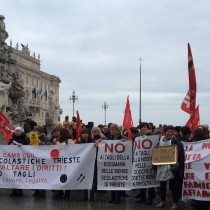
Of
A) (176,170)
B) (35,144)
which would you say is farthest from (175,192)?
(35,144)

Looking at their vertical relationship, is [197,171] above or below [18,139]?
below

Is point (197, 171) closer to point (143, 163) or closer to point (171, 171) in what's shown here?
point (171, 171)

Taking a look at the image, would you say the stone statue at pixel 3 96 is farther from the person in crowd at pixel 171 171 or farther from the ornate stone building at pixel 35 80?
the ornate stone building at pixel 35 80

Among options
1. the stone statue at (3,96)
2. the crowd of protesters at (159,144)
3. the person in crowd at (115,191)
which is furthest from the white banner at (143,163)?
the stone statue at (3,96)

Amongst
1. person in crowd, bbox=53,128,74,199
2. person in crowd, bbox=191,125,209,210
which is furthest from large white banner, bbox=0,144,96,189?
person in crowd, bbox=191,125,209,210

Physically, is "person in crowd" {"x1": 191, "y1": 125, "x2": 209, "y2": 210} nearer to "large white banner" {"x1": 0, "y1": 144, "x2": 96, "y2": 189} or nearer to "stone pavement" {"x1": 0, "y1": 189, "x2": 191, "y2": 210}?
"stone pavement" {"x1": 0, "y1": 189, "x2": 191, "y2": 210}

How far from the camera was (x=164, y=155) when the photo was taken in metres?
9.93

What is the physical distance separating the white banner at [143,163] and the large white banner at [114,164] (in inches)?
9.3

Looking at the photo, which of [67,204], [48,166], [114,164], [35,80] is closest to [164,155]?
[114,164]

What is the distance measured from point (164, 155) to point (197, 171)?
2.46 ft

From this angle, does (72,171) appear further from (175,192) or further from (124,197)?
(175,192)

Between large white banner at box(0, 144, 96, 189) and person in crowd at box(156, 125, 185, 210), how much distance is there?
5.68 feet

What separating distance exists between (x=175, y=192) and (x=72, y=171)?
255 cm

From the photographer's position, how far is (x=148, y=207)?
10.1 meters
